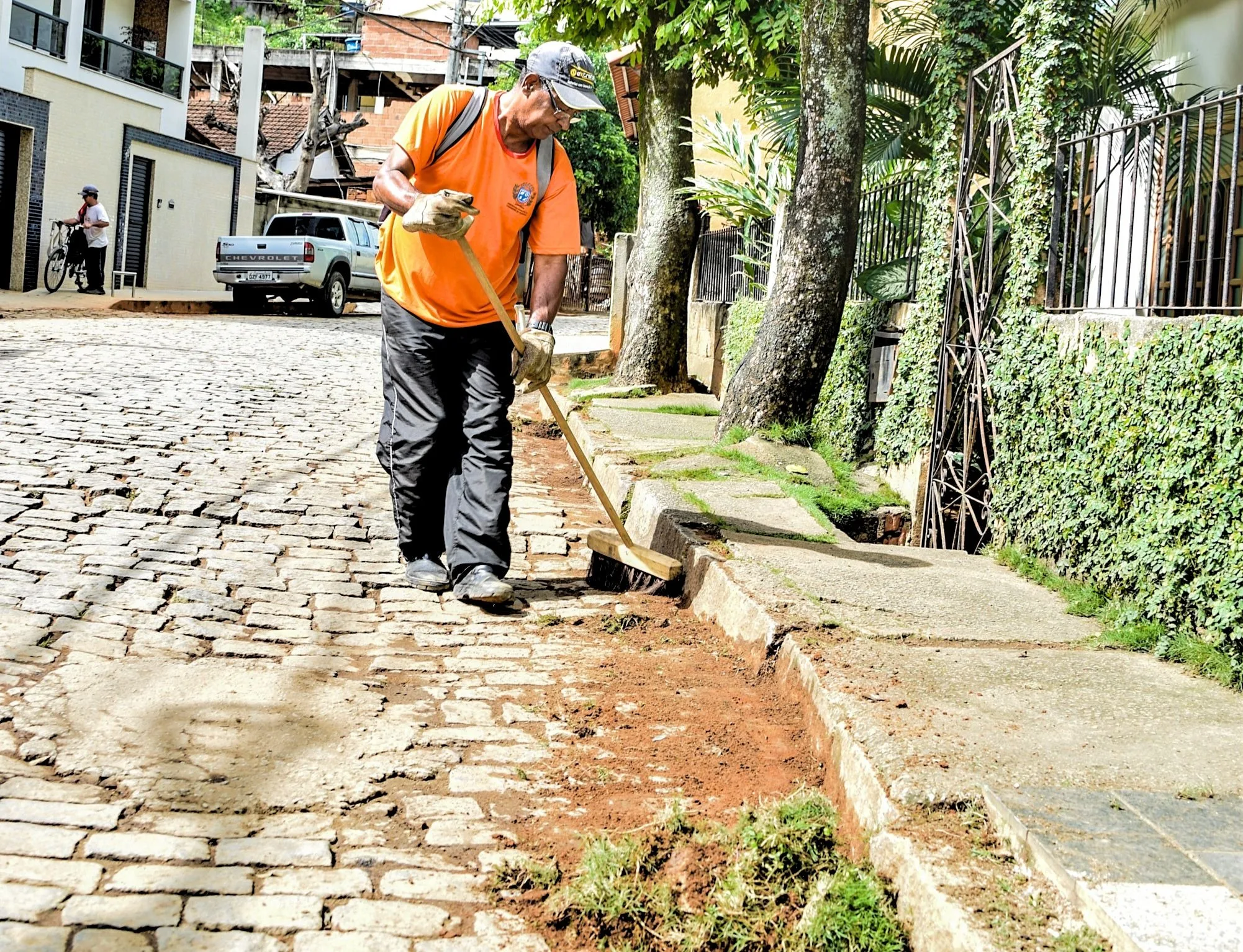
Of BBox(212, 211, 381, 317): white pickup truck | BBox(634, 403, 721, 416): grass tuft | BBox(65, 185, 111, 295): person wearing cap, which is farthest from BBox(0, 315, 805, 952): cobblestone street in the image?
BBox(65, 185, 111, 295): person wearing cap

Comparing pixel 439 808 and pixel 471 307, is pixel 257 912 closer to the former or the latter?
pixel 439 808

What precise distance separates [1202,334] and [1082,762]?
6.27 feet

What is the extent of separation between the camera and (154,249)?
2888 centimetres

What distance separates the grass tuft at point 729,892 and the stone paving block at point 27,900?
0.97 metres

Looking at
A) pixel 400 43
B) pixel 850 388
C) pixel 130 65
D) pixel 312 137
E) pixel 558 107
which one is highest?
pixel 400 43

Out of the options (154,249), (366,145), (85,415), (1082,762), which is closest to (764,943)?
(1082,762)

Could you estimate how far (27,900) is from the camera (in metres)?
2.56

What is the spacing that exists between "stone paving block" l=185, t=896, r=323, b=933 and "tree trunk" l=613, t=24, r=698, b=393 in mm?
9773

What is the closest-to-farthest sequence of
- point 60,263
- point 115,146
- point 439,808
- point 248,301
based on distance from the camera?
point 439,808, point 248,301, point 60,263, point 115,146

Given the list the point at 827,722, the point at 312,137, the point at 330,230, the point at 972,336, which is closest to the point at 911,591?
the point at 827,722

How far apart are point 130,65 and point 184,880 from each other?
28232 millimetres

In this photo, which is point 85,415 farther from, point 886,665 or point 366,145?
point 366,145

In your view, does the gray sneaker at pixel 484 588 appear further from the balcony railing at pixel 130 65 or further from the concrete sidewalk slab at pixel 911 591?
the balcony railing at pixel 130 65

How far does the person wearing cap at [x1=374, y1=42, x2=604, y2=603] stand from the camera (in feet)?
16.7
